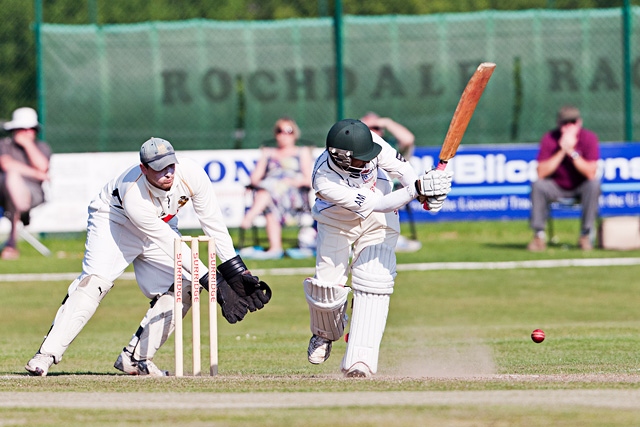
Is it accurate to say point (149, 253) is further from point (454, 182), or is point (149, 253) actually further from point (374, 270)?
point (454, 182)

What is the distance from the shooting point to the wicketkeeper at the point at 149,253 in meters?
8.06

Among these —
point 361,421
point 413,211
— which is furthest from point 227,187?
point 361,421

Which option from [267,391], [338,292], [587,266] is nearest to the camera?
[267,391]

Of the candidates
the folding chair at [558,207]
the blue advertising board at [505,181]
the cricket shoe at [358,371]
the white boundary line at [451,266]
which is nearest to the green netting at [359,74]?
the blue advertising board at [505,181]

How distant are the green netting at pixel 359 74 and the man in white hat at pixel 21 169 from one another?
2748 mm

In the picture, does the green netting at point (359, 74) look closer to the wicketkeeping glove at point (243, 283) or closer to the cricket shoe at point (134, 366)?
the cricket shoe at point (134, 366)

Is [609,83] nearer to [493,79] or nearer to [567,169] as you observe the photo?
[493,79]

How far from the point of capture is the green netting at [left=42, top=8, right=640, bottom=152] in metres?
19.0

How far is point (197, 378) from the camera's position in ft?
25.2

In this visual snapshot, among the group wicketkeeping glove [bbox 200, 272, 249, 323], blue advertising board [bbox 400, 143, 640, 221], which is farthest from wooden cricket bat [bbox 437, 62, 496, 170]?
blue advertising board [bbox 400, 143, 640, 221]

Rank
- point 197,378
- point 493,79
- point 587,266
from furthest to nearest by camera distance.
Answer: point 493,79
point 587,266
point 197,378

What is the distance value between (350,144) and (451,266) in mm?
7797

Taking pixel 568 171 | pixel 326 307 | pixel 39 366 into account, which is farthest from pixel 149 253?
pixel 568 171

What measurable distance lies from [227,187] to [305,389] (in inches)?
428
